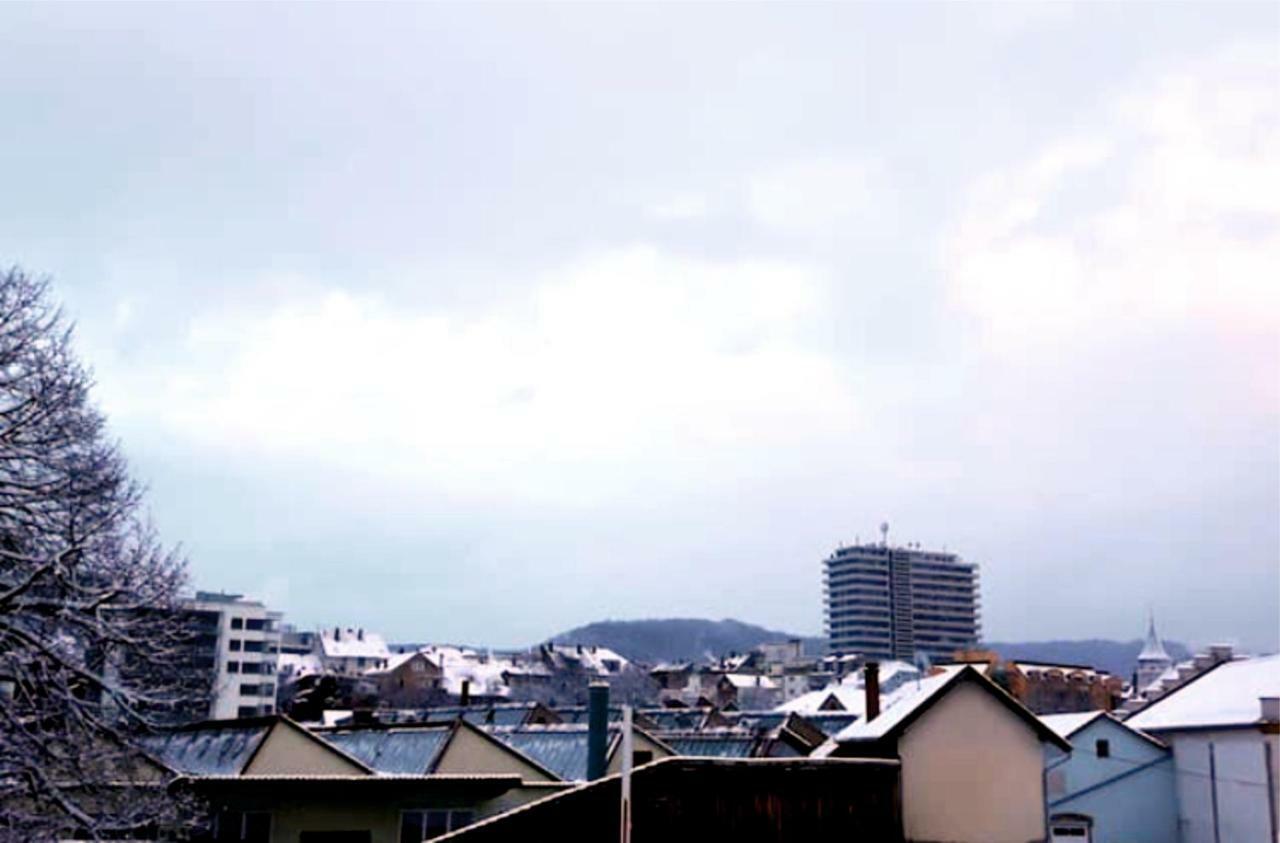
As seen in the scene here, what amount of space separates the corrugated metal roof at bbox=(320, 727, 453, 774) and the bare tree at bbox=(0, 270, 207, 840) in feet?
49.9

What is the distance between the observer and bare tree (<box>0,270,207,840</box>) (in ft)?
60.4

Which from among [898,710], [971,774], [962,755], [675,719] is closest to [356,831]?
[898,710]

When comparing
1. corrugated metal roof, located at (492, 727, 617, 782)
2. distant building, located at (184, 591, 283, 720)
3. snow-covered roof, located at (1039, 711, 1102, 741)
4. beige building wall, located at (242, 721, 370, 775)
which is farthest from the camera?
distant building, located at (184, 591, 283, 720)

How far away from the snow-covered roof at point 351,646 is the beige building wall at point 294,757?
16020cm

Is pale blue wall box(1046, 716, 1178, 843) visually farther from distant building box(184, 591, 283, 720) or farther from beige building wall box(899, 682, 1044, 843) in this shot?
distant building box(184, 591, 283, 720)

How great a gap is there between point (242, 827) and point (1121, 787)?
30088 millimetres

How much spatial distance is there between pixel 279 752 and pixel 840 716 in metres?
36.5

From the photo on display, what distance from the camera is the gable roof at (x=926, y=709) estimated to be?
2892 centimetres

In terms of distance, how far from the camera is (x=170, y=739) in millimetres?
34062

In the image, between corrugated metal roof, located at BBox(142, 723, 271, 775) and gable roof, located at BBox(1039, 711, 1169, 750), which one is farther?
gable roof, located at BBox(1039, 711, 1169, 750)

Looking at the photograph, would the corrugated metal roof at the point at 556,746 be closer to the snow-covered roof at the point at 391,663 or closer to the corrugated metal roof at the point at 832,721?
the corrugated metal roof at the point at 832,721

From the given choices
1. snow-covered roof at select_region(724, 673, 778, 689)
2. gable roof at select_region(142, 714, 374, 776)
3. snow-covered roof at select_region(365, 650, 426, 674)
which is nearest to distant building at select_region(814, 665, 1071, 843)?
gable roof at select_region(142, 714, 374, 776)

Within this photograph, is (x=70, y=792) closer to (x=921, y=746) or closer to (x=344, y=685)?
(x=921, y=746)

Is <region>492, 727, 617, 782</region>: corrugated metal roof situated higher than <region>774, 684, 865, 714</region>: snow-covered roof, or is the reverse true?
<region>774, 684, 865, 714</region>: snow-covered roof
